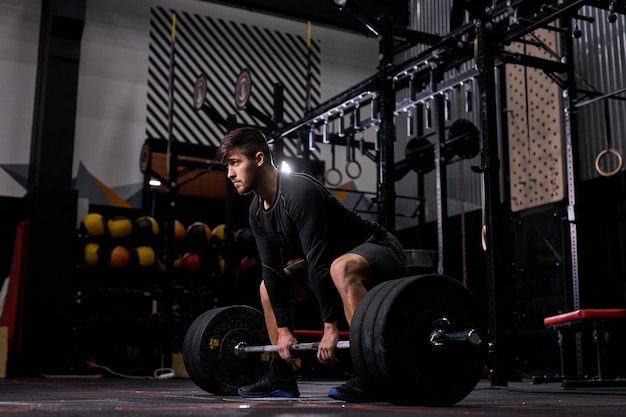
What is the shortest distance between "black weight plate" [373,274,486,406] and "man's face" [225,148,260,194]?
2.33ft

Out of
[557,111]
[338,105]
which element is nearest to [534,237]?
[557,111]

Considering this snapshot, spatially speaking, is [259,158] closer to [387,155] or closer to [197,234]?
[387,155]

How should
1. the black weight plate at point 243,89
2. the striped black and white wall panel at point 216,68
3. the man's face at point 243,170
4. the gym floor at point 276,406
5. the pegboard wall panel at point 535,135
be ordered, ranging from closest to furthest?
the gym floor at point 276,406 < the man's face at point 243,170 < the pegboard wall panel at point 535,135 < the black weight plate at point 243,89 < the striped black and white wall panel at point 216,68

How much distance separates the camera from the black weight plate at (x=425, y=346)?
1.98 meters

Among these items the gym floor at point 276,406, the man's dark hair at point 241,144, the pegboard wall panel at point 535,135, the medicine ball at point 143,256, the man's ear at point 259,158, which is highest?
the pegboard wall panel at point 535,135

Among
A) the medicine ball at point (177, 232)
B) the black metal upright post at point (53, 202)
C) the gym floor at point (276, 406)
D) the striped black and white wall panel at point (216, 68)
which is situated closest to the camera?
the gym floor at point (276, 406)

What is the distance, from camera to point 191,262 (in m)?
7.16

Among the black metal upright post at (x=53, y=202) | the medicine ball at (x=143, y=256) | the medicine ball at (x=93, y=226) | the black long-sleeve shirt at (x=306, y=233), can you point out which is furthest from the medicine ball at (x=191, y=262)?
the black long-sleeve shirt at (x=306, y=233)

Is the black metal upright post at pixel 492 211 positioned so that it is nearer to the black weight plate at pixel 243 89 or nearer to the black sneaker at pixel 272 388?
the black sneaker at pixel 272 388

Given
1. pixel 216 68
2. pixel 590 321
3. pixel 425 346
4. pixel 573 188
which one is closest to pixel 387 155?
pixel 573 188

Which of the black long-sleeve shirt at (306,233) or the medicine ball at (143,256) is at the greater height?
the medicine ball at (143,256)

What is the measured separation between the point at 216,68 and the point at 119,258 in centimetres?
302

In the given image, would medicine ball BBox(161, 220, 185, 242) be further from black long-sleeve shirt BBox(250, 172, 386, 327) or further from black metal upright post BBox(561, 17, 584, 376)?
black long-sleeve shirt BBox(250, 172, 386, 327)

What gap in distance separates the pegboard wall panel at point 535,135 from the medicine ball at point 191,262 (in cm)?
309
